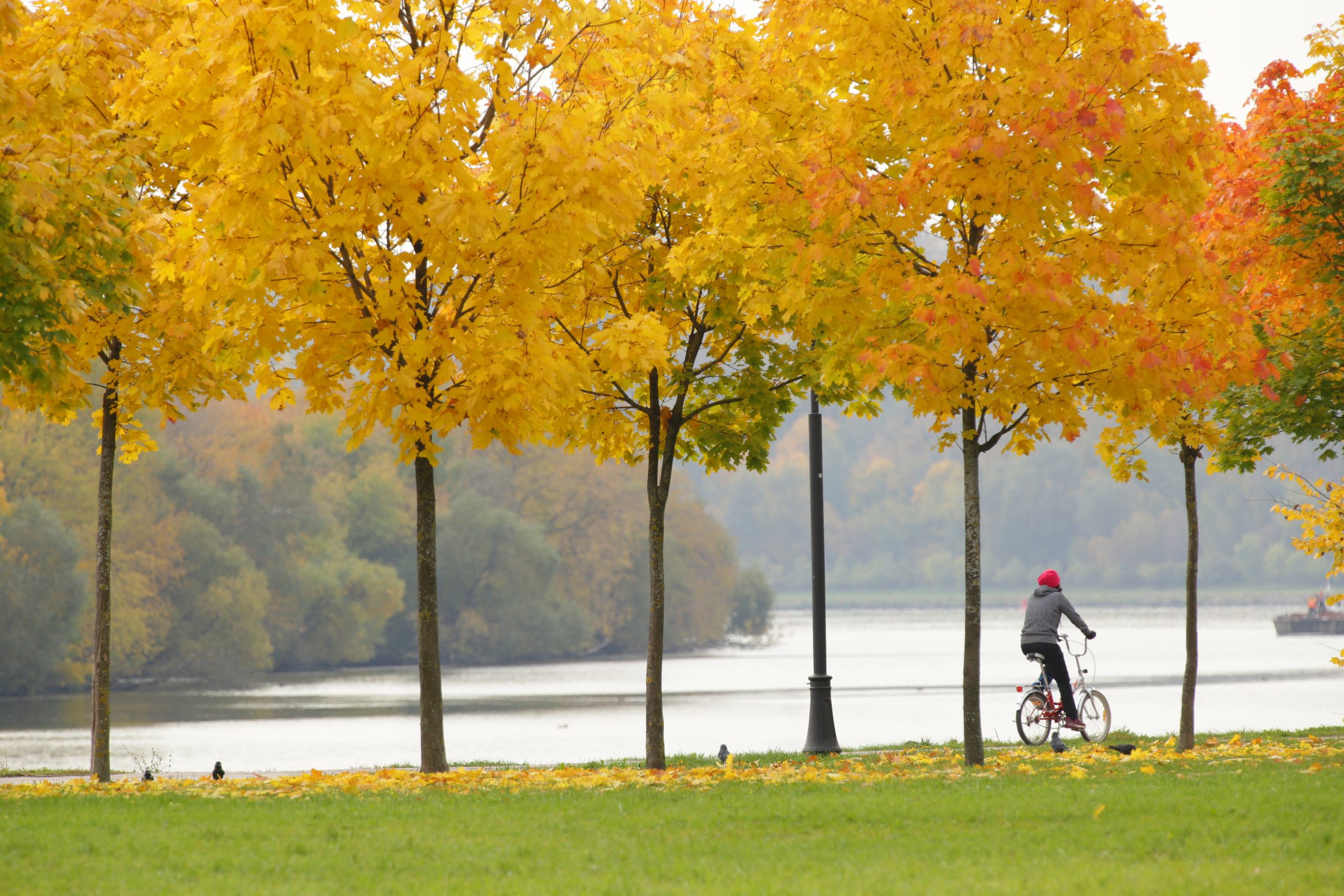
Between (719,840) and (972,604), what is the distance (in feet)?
14.4

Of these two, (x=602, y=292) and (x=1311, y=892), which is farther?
(x=602, y=292)

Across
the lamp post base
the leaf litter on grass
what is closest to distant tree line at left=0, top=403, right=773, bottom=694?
the lamp post base

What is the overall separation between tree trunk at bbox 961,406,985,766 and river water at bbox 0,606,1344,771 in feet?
31.3

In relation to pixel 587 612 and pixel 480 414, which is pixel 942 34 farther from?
pixel 587 612

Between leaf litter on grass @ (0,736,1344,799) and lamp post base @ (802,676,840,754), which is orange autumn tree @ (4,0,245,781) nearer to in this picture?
leaf litter on grass @ (0,736,1344,799)

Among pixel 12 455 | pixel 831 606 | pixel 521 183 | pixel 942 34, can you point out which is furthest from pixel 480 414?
pixel 831 606

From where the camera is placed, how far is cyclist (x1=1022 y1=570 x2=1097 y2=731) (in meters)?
15.2

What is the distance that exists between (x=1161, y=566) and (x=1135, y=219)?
169 meters

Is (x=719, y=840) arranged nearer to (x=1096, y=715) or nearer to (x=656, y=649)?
(x=656, y=649)

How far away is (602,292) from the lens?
46.4 ft

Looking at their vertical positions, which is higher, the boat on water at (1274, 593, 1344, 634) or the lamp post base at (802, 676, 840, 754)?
the lamp post base at (802, 676, 840, 754)

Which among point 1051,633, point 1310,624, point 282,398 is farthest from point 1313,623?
point 282,398

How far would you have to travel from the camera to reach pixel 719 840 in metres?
8.43

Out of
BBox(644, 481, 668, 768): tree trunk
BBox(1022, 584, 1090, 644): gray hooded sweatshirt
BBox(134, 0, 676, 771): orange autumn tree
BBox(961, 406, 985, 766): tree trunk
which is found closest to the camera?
BBox(134, 0, 676, 771): orange autumn tree
